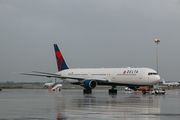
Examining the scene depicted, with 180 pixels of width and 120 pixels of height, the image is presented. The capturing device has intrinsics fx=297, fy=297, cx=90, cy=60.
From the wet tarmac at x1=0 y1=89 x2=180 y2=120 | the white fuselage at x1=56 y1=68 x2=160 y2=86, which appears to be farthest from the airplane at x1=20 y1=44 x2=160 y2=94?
the wet tarmac at x1=0 y1=89 x2=180 y2=120

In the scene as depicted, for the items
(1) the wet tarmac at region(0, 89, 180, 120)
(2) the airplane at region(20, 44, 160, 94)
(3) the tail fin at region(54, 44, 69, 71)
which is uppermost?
(3) the tail fin at region(54, 44, 69, 71)

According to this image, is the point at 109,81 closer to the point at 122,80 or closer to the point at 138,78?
the point at 122,80

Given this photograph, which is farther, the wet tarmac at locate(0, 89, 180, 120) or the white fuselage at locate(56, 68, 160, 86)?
the white fuselage at locate(56, 68, 160, 86)

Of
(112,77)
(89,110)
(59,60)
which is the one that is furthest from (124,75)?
(89,110)

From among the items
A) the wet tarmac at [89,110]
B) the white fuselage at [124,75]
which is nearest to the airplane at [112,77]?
the white fuselage at [124,75]

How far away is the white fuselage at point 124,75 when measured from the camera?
46344 millimetres

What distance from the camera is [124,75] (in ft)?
160

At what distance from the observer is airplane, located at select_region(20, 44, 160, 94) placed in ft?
153

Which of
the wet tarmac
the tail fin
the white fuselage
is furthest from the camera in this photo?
the tail fin

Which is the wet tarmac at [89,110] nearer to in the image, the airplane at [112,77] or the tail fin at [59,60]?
the airplane at [112,77]

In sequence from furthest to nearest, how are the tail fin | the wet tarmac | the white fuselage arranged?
the tail fin → the white fuselage → the wet tarmac

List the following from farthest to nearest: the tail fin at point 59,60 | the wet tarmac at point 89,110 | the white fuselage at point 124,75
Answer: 1. the tail fin at point 59,60
2. the white fuselage at point 124,75
3. the wet tarmac at point 89,110

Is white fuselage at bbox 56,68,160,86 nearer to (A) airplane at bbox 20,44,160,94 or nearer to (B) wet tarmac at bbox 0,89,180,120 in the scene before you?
(A) airplane at bbox 20,44,160,94

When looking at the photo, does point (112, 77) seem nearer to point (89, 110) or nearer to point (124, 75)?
point (124, 75)
